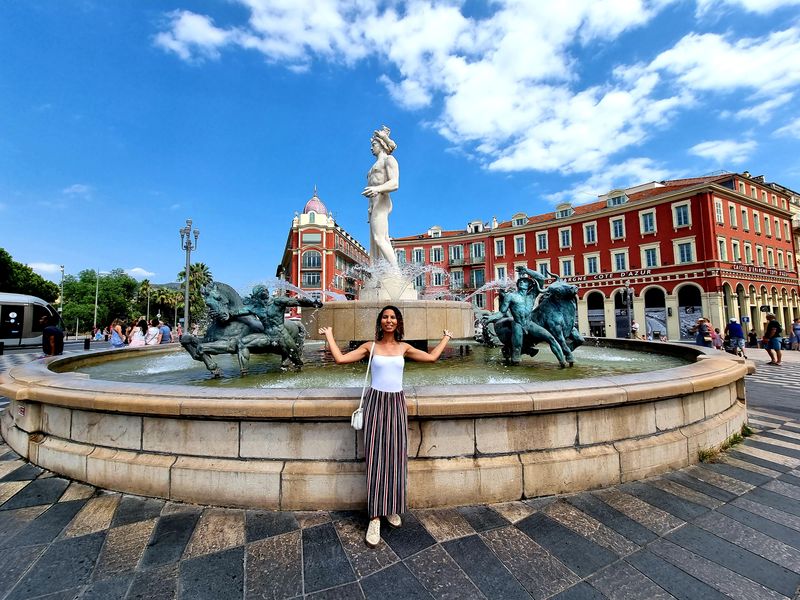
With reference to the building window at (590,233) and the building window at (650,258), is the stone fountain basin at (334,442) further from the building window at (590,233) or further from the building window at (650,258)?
the building window at (590,233)

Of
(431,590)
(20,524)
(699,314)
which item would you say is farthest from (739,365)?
(699,314)

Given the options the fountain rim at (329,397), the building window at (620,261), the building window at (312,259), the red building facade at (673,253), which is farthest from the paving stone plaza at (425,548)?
the building window at (312,259)

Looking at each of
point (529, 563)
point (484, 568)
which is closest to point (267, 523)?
point (484, 568)

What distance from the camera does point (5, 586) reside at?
75.3 inches

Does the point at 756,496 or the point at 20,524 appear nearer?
the point at 20,524

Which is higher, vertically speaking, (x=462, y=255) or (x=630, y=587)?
(x=462, y=255)

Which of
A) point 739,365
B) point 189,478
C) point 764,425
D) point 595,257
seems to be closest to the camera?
point 189,478

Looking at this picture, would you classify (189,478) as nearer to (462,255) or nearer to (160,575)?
(160,575)

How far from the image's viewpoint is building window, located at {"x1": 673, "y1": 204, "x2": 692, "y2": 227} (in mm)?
29109

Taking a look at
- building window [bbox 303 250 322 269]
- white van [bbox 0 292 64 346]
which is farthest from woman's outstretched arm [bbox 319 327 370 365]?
building window [bbox 303 250 322 269]

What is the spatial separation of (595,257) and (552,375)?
112 ft

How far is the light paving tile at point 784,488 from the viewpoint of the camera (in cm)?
291

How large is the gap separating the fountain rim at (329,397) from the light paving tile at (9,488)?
67 cm

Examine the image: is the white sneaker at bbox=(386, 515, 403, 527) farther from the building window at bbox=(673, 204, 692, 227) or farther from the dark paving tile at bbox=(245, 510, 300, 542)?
the building window at bbox=(673, 204, 692, 227)
